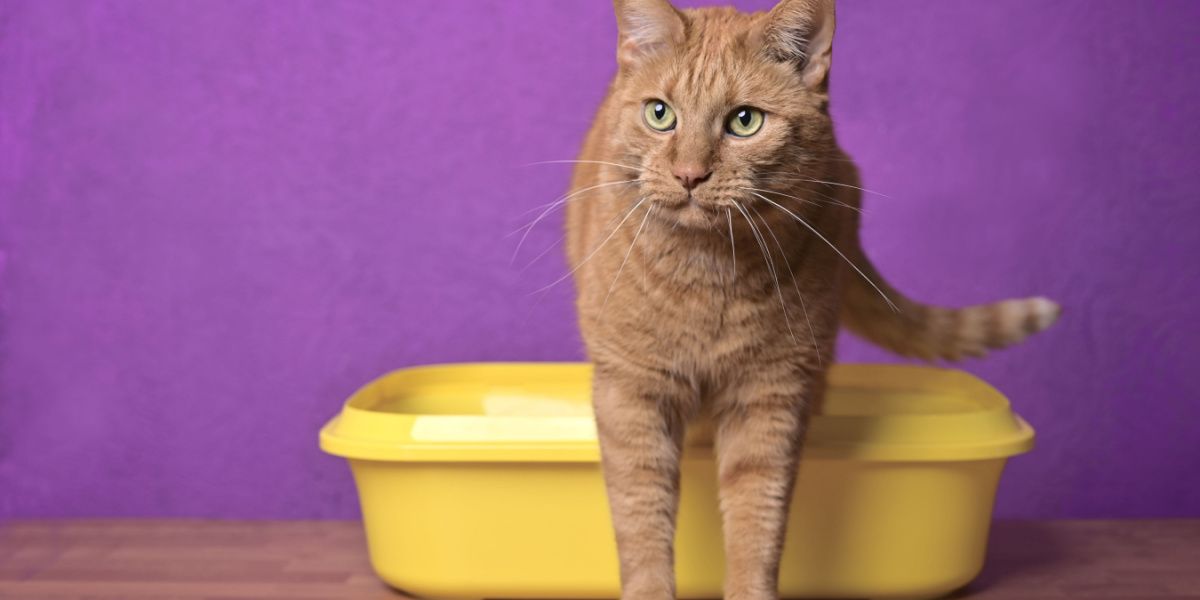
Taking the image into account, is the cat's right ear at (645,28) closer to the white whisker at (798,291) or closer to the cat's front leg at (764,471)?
the white whisker at (798,291)

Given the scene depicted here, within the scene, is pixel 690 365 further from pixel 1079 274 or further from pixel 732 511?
pixel 1079 274

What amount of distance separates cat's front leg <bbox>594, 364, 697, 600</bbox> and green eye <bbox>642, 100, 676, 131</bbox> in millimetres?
343

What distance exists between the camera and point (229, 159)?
2285 mm

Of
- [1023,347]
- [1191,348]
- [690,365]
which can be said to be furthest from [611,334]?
[1191,348]

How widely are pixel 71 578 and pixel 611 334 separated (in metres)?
1.08

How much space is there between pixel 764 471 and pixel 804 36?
1.93 ft

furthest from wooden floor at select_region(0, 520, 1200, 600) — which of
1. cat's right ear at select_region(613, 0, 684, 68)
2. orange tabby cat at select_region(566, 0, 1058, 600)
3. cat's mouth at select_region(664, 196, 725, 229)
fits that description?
cat's right ear at select_region(613, 0, 684, 68)

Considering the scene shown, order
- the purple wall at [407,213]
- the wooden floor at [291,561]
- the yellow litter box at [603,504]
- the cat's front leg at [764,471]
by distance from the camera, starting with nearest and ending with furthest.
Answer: the cat's front leg at [764,471] → the yellow litter box at [603,504] → the wooden floor at [291,561] → the purple wall at [407,213]

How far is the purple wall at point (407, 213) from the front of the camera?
2.24m

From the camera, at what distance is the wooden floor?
181cm

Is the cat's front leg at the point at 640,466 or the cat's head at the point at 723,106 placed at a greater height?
the cat's head at the point at 723,106

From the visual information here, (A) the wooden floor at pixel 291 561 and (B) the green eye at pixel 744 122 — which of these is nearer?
(B) the green eye at pixel 744 122

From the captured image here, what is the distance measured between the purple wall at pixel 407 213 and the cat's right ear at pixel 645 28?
788mm

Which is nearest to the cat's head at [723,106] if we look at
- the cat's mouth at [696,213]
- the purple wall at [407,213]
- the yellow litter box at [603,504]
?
the cat's mouth at [696,213]
